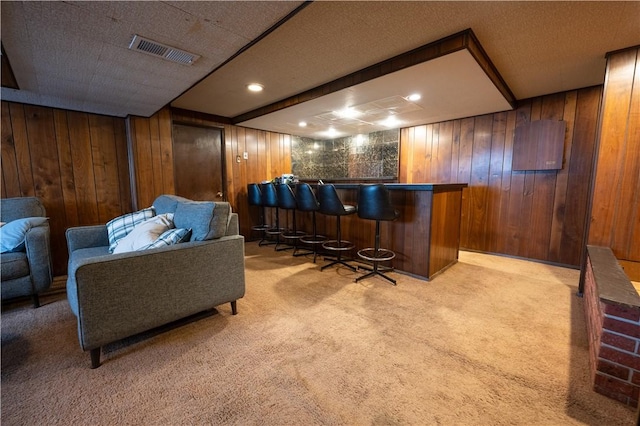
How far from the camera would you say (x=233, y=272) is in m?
2.00

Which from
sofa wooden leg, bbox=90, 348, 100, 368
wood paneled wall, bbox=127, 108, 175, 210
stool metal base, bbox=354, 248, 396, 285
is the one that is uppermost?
wood paneled wall, bbox=127, 108, 175, 210

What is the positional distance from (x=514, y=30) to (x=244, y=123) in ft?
12.1

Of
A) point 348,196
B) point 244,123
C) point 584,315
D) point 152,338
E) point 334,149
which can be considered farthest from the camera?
point 334,149

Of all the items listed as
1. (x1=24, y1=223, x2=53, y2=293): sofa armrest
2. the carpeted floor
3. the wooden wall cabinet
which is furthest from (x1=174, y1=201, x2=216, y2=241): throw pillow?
the wooden wall cabinet

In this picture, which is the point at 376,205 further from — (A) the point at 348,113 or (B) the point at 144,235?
(B) the point at 144,235

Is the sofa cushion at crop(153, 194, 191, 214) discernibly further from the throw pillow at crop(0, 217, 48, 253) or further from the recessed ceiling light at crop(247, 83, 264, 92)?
the recessed ceiling light at crop(247, 83, 264, 92)

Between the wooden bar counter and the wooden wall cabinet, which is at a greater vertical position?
the wooden wall cabinet

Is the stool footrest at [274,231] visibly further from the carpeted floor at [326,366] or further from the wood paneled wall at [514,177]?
the wood paneled wall at [514,177]

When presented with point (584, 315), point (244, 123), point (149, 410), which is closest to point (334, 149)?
point (244, 123)

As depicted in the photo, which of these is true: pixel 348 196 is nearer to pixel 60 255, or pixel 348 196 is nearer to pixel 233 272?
pixel 233 272

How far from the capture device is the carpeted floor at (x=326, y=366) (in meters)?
1.20

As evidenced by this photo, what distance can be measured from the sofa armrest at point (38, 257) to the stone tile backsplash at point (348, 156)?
12.8 ft

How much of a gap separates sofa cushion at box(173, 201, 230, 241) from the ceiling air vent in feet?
3.35

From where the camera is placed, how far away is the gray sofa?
1.43 metres
